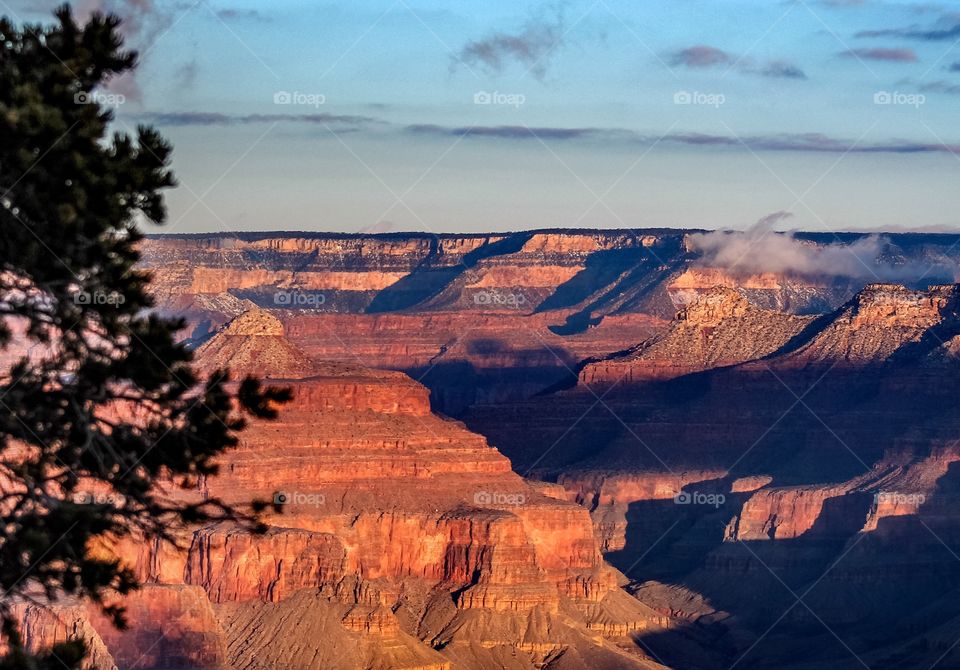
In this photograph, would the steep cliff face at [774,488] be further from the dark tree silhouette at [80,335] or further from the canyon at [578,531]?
the dark tree silhouette at [80,335]

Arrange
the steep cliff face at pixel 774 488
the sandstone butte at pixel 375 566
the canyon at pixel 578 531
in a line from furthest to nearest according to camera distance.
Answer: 1. the steep cliff face at pixel 774 488
2. the canyon at pixel 578 531
3. the sandstone butte at pixel 375 566

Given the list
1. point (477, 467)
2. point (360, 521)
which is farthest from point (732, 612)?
point (360, 521)

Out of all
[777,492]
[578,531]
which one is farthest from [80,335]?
[777,492]

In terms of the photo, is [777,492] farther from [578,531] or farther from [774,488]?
[578,531]

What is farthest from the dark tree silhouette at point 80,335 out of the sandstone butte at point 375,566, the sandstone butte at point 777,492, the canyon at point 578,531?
the sandstone butte at point 777,492

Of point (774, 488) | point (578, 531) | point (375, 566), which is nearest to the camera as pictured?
point (375, 566)

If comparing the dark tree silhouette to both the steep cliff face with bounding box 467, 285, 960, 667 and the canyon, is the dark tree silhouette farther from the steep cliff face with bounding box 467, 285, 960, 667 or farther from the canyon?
the steep cliff face with bounding box 467, 285, 960, 667
